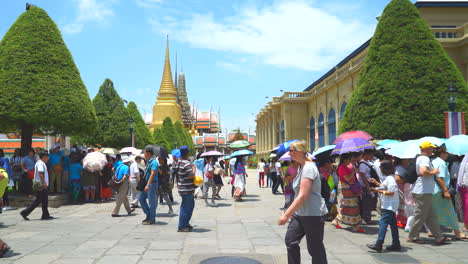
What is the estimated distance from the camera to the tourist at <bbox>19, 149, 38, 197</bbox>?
1214 centimetres

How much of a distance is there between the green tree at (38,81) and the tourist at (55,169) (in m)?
1.12

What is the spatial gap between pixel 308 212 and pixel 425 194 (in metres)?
3.47

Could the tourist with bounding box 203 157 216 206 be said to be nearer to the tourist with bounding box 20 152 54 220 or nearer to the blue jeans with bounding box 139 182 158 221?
the blue jeans with bounding box 139 182 158 221

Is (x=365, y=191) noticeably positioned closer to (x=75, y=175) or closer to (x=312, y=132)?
(x=75, y=175)

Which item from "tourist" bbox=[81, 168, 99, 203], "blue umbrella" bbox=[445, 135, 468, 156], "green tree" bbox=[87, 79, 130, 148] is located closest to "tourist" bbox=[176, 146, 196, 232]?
"blue umbrella" bbox=[445, 135, 468, 156]

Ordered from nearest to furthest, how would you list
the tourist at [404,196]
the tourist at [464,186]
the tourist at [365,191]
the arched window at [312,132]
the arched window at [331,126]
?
the tourist at [404,196], the tourist at [464,186], the tourist at [365,191], the arched window at [331,126], the arched window at [312,132]

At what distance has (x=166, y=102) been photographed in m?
93.8

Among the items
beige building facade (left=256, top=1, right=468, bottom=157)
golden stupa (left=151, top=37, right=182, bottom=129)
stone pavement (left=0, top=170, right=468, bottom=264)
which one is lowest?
stone pavement (left=0, top=170, right=468, bottom=264)

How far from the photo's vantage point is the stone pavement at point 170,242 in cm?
571

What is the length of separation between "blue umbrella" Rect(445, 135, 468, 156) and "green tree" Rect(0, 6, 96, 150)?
11.9m

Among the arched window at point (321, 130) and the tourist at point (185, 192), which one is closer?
the tourist at point (185, 192)

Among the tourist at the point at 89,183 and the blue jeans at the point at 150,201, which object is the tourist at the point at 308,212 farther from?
the tourist at the point at 89,183

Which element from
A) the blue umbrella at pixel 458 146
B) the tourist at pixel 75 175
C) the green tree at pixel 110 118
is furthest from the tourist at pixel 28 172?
the green tree at pixel 110 118

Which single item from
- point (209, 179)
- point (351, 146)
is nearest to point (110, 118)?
point (209, 179)
